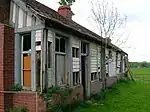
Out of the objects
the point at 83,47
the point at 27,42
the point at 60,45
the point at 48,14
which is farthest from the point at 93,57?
the point at 27,42

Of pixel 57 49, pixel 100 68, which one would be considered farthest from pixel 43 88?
pixel 100 68

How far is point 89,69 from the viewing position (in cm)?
1567

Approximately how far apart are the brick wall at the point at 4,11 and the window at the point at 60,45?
2211 mm

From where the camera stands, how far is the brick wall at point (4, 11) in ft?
32.9

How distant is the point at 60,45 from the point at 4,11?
275 cm

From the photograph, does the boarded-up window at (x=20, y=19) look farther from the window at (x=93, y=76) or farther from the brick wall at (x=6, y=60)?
the window at (x=93, y=76)

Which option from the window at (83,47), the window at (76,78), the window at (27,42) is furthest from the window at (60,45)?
the window at (83,47)

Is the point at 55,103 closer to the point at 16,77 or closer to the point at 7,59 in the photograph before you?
the point at 16,77

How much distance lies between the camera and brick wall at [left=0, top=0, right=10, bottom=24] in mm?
10025

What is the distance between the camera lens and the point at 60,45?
1136cm

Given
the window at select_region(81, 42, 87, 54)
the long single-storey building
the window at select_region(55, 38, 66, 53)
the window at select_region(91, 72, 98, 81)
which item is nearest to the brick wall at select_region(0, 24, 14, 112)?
the long single-storey building

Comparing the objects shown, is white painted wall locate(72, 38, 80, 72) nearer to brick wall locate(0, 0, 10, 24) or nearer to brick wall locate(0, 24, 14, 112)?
brick wall locate(0, 24, 14, 112)

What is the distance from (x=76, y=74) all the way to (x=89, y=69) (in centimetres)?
263

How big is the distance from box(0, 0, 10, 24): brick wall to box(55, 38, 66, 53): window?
87.0 inches
